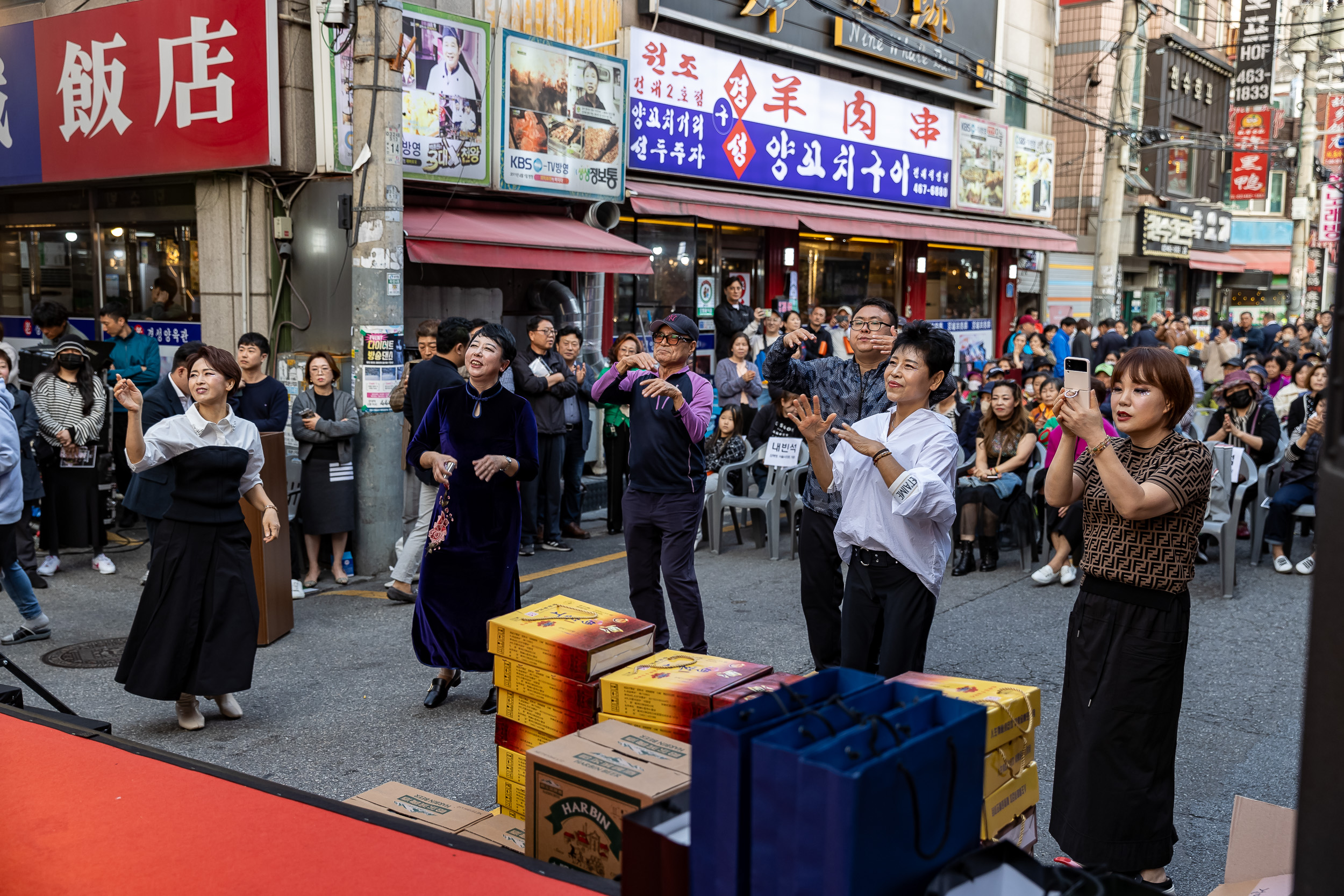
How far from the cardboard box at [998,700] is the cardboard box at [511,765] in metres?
1.37

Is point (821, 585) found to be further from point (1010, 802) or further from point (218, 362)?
point (218, 362)

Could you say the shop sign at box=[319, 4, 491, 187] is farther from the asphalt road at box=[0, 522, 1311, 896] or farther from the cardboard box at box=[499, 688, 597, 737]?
the cardboard box at box=[499, 688, 597, 737]

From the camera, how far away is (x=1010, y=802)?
10.1 ft

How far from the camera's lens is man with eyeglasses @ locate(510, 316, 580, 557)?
920 centimetres

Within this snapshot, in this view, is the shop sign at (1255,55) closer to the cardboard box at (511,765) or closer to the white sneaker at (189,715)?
the white sneaker at (189,715)

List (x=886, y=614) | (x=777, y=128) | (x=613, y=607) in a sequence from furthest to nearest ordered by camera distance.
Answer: (x=777, y=128) < (x=613, y=607) < (x=886, y=614)

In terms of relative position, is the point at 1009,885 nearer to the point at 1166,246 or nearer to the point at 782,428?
the point at 782,428

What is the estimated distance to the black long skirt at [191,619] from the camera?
5.28m

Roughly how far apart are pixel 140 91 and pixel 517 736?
8.80 metres

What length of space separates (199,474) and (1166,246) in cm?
2825

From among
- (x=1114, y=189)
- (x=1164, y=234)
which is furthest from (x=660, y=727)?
(x=1164, y=234)

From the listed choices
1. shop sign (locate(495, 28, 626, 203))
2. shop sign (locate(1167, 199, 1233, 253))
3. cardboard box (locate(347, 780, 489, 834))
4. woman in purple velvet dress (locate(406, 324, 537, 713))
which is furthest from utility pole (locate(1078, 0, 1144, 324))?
cardboard box (locate(347, 780, 489, 834))

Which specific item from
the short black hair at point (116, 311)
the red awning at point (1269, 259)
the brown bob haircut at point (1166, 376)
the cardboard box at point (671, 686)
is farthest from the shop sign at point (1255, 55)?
the cardboard box at point (671, 686)

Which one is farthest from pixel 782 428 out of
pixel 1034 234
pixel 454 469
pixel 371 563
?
pixel 1034 234
